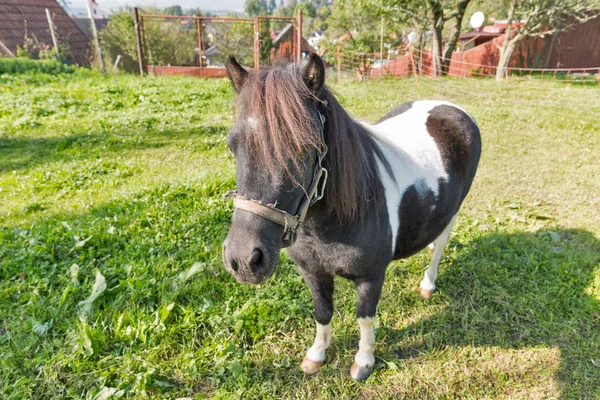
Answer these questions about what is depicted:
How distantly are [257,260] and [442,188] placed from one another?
161 centimetres

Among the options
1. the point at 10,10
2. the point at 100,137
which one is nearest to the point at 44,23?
the point at 10,10

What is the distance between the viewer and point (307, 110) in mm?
1334

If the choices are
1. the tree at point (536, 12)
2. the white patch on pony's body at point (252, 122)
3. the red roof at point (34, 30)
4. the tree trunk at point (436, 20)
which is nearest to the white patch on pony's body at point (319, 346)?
the white patch on pony's body at point (252, 122)

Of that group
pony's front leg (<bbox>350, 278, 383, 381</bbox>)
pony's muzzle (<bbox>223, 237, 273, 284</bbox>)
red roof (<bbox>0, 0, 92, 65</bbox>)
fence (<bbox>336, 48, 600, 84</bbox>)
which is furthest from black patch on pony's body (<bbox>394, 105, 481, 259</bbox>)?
red roof (<bbox>0, 0, 92, 65</bbox>)

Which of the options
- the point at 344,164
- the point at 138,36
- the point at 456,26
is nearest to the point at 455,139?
the point at 344,164

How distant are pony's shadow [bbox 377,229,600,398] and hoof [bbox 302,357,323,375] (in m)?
0.50

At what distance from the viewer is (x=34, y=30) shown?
17.0m

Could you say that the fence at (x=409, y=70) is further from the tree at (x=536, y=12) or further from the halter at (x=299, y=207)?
the halter at (x=299, y=207)

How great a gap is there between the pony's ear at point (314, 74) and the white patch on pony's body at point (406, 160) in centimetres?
76

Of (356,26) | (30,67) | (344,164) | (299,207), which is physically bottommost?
(299,207)

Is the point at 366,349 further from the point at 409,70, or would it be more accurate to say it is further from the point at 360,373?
the point at 409,70

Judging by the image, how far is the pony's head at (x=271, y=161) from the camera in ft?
4.14

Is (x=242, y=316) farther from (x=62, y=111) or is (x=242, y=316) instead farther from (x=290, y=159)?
(x=62, y=111)

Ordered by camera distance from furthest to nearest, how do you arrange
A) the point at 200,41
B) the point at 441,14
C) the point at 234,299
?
1. the point at 441,14
2. the point at 200,41
3. the point at 234,299
